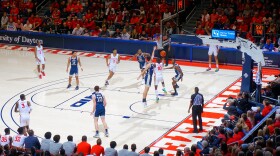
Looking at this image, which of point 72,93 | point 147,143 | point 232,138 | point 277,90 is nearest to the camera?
point 232,138

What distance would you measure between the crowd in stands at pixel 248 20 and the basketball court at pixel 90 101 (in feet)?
8.01

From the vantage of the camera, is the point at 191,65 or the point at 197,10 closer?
the point at 191,65

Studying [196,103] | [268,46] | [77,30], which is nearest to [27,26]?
[77,30]

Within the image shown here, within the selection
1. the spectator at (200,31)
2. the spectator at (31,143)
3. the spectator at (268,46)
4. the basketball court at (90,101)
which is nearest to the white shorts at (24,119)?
the basketball court at (90,101)

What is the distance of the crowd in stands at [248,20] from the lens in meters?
30.6

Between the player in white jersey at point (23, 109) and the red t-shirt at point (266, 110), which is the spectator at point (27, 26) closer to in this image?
the player in white jersey at point (23, 109)

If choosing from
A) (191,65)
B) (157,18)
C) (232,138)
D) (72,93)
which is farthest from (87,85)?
(232,138)

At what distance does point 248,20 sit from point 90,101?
37.5 feet

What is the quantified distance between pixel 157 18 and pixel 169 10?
861mm

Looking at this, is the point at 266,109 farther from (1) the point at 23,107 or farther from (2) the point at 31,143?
(1) the point at 23,107

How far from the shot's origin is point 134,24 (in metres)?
33.6

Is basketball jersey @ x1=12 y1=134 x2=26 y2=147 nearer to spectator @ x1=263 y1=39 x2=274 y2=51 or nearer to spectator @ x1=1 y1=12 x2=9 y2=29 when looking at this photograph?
spectator @ x1=263 y1=39 x2=274 y2=51

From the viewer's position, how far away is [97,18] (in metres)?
34.8

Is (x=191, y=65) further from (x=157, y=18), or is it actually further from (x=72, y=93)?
(x=72, y=93)
